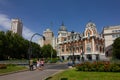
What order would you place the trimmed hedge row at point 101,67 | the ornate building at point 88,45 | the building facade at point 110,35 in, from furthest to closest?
the building facade at point 110,35 → the ornate building at point 88,45 → the trimmed hedge row at point 101,67

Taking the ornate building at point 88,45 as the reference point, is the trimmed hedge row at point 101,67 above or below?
below

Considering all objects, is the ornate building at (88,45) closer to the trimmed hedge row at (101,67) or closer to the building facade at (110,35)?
the building facade at (110,35)

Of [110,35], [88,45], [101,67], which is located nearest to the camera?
[101,67]

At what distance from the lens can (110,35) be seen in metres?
93.5

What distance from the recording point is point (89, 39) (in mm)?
81438

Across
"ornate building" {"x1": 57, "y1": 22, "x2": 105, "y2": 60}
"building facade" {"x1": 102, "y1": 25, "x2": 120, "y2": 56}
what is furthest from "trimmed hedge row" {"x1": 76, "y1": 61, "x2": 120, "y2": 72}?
"building facade" {"x1": 102, "y1": 25, "x2": 120, "y2": 56}

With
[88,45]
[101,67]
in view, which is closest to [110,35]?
[88,45]

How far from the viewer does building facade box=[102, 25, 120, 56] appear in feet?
301

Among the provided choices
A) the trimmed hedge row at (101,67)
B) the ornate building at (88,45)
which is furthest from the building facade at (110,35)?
the trimmed hedge row at (101,67)

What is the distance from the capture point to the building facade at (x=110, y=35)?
301 ft

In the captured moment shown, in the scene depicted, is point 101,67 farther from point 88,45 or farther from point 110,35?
point 110,35

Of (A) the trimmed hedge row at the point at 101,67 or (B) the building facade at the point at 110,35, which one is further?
(B) the building facade at the point at 110,35

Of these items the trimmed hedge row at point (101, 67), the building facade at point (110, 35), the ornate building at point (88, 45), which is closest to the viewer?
the trimmed hedge row at point (101, 67)

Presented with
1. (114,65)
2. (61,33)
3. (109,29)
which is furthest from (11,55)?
(114,65)
